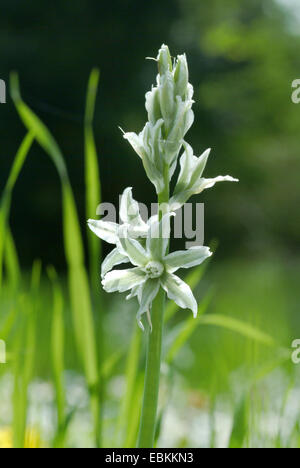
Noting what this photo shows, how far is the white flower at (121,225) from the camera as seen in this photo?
600 mm

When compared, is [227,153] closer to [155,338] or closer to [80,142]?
[80,142]

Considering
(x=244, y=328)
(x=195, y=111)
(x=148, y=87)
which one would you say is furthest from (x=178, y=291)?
(x=195, y=111)

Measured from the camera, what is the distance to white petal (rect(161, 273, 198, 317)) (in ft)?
1.84

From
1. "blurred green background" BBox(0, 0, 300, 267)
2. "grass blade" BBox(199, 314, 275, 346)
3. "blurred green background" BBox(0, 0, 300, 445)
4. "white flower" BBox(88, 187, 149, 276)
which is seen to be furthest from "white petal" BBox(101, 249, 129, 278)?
"blurred green background" BBox(0, 0, 300, 267)

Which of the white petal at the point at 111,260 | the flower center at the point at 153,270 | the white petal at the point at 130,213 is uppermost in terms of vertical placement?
the white petal at the point at 130,213

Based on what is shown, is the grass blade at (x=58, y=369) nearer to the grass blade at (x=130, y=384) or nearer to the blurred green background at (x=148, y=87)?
the grass blade at (x=130, y=384)

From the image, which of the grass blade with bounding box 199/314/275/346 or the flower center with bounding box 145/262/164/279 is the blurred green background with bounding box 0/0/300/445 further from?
the flower center with bounding box 145/262/164/279

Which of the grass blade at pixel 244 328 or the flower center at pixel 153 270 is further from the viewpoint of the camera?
the grass blade at pixel 244 328

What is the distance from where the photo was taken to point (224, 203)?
25.1 ft

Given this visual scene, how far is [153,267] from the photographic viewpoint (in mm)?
577

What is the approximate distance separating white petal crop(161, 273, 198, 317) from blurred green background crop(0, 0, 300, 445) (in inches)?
174

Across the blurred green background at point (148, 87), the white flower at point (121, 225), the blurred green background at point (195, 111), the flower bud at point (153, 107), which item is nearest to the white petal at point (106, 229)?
the white flower at point (121, 225)

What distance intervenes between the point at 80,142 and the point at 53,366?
19.5 feet

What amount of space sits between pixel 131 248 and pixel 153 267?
3 cm
